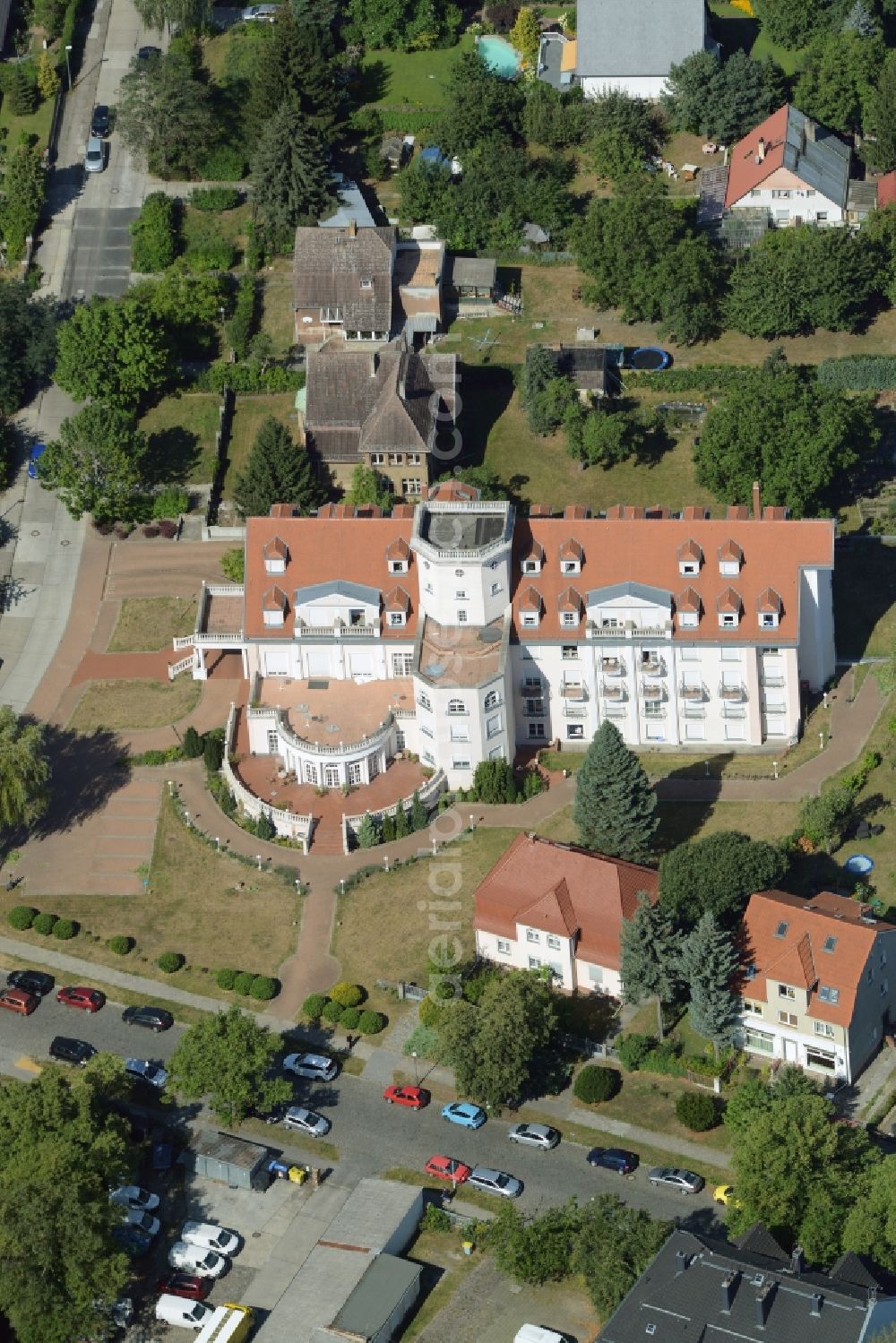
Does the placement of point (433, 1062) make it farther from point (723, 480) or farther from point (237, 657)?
point (723, 480)

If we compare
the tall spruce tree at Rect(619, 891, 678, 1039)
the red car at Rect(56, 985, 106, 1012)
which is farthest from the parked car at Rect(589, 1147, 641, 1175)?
the red car at Rect(56, 985, 106, 1012)

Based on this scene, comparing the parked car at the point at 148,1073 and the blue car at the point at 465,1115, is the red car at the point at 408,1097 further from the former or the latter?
the parked car at the point at 148,1073

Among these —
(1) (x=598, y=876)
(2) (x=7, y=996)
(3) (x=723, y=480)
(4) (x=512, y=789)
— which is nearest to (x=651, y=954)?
(1) (x=598, y=876)

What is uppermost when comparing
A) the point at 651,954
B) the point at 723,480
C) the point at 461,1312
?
the point at 723,480

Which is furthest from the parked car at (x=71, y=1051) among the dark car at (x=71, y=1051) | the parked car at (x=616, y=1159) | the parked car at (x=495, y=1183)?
the parked car at (x=616, y=1159)

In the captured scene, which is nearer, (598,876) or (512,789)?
(598,876)

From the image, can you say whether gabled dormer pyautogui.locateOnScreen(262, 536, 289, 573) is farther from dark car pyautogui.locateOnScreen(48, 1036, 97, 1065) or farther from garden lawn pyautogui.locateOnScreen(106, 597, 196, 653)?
dark car pyautogui.locateOnScreen(48, 1036, 97, 1065)
